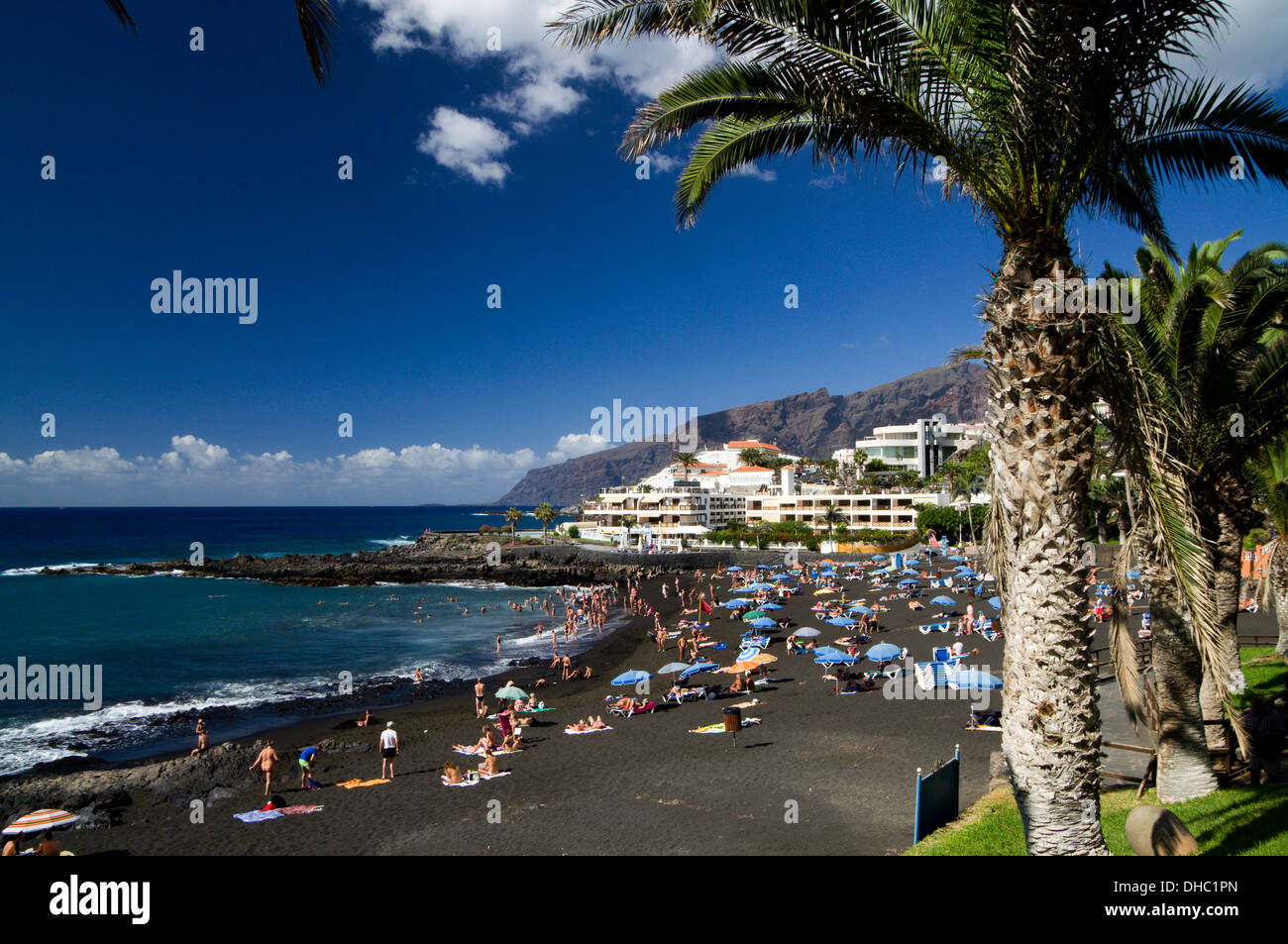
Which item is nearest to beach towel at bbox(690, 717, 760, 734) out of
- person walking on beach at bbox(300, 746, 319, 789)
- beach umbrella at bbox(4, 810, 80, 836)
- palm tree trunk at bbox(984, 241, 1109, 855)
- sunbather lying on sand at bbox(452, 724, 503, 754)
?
sunbather lying on sand at bbox(452, 724, 503, 754)

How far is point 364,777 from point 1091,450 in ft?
57.1

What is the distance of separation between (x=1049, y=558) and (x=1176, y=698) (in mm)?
5628

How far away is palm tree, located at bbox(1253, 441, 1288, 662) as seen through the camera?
10.7 metres

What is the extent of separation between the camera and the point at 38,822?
1315cm

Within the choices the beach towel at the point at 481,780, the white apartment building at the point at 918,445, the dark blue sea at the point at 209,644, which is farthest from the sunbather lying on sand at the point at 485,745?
the white apartment building at the point at 918,445

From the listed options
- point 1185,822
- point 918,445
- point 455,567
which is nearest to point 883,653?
point 1185,822

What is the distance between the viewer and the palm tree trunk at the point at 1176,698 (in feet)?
27.0

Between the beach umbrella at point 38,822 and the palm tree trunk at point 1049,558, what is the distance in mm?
16590

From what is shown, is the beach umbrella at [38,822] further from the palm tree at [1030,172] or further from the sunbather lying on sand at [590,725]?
the palm tree at [1030,172]

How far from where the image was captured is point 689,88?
20.9 feet

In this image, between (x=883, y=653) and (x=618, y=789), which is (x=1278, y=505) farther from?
(x=618, y=789)

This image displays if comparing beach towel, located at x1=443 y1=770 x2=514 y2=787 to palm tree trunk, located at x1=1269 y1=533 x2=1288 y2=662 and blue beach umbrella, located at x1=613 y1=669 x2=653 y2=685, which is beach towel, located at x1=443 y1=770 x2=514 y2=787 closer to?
blue beach umbrella, located at x1=613 y1=669 x2=653 y2=685

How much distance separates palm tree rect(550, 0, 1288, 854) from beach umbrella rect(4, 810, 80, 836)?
16570 mm
